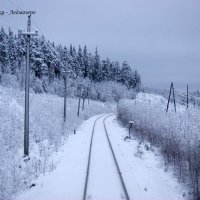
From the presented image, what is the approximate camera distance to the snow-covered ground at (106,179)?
29.4 ft

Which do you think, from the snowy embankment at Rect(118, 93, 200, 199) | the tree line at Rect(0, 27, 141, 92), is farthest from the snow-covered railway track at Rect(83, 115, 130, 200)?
the tree line at Rect(0, 27, 141, 92)

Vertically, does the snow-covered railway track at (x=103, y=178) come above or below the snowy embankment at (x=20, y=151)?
below

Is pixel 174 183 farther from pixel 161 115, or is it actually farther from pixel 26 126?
pixel 161 115

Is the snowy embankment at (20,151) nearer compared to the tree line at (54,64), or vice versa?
the snowy embankment at (20,151)

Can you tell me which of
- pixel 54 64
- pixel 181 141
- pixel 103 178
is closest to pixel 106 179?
pixel 103 178

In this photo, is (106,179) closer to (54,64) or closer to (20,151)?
(20,151)

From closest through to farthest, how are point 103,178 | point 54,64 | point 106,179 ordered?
point 106,179
point 103,178
point 54,64

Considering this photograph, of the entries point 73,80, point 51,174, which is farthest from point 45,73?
point 51,174

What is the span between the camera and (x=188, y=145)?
36.9 ft

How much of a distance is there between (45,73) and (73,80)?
748 inches

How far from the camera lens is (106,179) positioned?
34.6 ft

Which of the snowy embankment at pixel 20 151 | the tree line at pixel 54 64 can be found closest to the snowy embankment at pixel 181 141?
the snowy embankment at pixel 20 151

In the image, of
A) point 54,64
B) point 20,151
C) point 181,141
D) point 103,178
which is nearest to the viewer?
point 103,178

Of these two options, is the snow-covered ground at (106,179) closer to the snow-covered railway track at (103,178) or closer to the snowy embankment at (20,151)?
the snow-covered railway track at (103,178)
